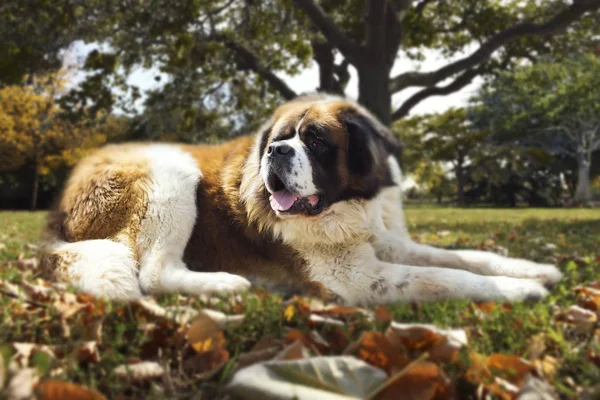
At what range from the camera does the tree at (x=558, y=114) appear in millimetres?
25156

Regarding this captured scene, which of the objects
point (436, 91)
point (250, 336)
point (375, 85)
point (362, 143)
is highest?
point (436, 91)

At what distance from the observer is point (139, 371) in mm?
1525

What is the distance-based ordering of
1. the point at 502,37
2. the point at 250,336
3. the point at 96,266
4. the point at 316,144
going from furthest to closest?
the point at 502,37 < the point at 316,144 < the point at 96,266 < the point at 250,336

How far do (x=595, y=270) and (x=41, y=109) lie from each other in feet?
31.6

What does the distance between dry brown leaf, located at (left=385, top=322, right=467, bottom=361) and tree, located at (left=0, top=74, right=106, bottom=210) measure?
25.3 feet

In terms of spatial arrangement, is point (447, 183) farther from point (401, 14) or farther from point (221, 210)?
point (221, 210)

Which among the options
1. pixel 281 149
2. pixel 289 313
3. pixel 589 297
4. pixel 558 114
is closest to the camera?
pixel 289 313

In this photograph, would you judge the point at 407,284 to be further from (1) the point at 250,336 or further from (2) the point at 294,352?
(2) the point at 294,352

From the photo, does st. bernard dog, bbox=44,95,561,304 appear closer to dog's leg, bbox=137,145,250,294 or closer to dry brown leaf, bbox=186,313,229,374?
dog's leg, bbox=137,145,250,294

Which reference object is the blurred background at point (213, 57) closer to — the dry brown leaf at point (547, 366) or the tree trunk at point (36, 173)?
the tree trunk at point (36, 173)

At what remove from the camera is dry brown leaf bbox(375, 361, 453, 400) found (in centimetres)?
129

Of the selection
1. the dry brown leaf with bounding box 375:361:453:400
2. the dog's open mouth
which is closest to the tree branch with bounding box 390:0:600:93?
the dog's open mouth

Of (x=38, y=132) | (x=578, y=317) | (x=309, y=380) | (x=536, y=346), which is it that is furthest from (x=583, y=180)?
(x=309, y=380)

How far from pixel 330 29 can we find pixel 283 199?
6.61 metres
